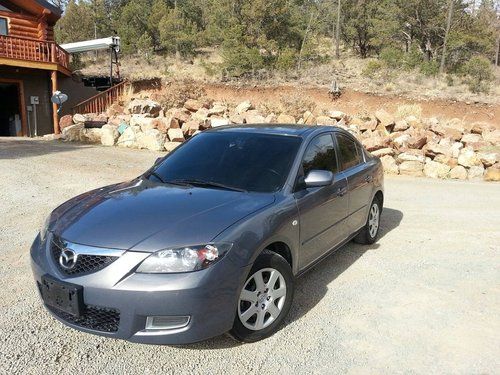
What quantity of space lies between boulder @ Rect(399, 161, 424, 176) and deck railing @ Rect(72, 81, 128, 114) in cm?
1532

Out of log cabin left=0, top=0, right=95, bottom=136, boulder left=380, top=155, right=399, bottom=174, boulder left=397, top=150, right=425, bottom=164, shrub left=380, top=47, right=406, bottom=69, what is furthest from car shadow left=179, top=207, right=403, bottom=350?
shrub left=380, top=47, right=406, bottom=69

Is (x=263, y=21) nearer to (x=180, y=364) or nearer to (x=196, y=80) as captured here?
(x=196, y=80)

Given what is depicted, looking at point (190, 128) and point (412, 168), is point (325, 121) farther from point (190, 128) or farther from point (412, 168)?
point (412, 168)

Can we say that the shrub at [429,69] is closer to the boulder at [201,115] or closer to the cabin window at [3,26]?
the boulder at [201,115]

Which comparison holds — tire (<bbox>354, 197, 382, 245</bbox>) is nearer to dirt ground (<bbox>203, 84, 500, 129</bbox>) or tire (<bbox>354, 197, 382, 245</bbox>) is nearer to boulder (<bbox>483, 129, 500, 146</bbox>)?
boulder (<bbox>483, 129, 500, 146</bbox>)

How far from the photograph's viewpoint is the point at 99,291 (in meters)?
2.92

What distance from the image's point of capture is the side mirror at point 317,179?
13.2 ft

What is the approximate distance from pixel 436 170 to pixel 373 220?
8.42 meters

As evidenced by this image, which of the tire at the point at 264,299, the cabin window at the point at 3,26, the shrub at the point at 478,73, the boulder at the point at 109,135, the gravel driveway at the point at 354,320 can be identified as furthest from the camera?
the shrub at the point at 478,73

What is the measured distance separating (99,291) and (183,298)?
533mm

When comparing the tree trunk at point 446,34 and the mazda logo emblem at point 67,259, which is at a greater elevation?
the tree trunk at point 446,34

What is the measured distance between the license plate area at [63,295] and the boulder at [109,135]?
13.6 metres

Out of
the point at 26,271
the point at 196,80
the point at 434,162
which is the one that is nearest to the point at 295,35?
the point at 196,80

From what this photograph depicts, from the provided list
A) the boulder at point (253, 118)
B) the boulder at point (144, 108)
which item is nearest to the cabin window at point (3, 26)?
the boulder at point (144, 108)
